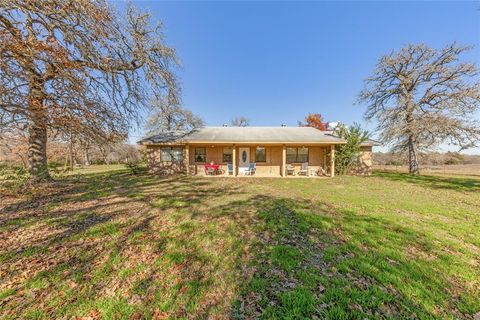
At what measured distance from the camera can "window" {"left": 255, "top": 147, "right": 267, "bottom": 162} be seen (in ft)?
48.3

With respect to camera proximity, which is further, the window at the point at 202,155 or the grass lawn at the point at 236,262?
the window at the point at 202,155

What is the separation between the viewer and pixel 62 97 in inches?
242

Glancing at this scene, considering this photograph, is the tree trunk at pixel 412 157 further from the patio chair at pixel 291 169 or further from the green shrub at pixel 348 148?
the patio chair at pixel 291 169

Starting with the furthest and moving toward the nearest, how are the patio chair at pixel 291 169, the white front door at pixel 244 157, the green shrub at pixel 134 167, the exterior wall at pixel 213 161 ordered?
1. the white front door at pixel 244 157
2. the exterior wall at pixel 213 161
3. the patio chair at pixel 291 169
4. the green shrub at pixel 134 167

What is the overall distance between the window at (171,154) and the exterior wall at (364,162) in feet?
46.1

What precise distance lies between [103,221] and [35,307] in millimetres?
2763

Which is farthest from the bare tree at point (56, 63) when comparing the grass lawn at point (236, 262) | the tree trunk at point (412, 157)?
the tree trunk at point (412, 157)

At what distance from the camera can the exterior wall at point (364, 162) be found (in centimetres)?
1581

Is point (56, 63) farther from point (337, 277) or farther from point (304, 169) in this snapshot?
point (304, 169)

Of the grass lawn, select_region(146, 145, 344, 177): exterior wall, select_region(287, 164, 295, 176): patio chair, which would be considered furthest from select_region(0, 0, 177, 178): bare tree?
select_region(287, 164, 295, 176): patio chair

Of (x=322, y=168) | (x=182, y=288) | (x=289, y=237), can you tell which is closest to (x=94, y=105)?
(x=182, y=288)

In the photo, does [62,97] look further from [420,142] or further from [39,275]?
[420,142]

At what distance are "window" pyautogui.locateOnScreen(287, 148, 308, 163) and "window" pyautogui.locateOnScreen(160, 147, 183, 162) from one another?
829 cm

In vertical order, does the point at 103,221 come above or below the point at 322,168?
below
